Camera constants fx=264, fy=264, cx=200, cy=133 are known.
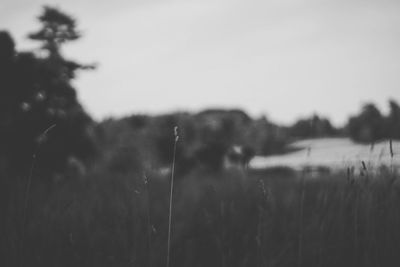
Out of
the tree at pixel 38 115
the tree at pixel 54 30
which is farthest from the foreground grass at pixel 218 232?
the tree at pixel 54 30

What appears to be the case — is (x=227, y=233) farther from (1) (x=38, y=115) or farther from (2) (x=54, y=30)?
(2) (x=54, y=30)

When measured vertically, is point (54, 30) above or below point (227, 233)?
above

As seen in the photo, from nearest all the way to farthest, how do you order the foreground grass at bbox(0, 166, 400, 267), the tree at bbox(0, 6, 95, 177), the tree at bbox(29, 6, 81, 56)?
the foreground grass at bbox(0, 166, 400, 267) → the tree at bbox(0, 6, 95, 177) → the tree at bbox(29, 6, 81, 56)

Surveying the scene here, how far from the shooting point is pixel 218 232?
6.46ft

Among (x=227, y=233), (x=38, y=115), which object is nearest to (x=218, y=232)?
(x=227, y=233)

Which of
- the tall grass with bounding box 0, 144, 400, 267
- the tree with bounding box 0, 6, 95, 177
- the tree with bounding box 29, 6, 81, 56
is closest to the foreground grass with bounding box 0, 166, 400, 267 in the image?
the tall grass with bounding box 0, 144, 400, 267

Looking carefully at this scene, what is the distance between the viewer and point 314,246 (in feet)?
5.16

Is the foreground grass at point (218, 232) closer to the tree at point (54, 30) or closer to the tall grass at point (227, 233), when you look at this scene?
the tall grass at point (227, 233)

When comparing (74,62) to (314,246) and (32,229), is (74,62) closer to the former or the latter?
(32,229)

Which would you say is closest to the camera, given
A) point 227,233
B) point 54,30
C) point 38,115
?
point 227,233

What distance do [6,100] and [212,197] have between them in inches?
131

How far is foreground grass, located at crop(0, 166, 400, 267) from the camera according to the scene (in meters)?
1.36

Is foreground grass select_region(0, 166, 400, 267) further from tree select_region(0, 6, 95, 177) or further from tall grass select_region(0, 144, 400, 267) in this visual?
tree select_region(0, 6, 95, 177)

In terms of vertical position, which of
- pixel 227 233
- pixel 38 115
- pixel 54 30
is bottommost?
pixel 227 233
